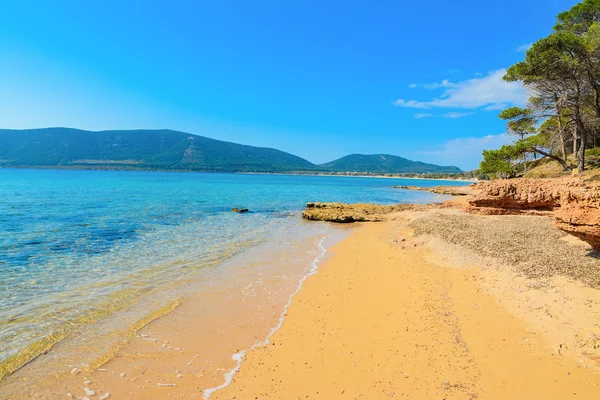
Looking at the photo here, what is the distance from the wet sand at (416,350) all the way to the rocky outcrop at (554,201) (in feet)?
6.13

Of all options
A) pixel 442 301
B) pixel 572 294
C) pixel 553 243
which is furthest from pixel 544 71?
pixel 442 301

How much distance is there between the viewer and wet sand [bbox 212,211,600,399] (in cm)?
414

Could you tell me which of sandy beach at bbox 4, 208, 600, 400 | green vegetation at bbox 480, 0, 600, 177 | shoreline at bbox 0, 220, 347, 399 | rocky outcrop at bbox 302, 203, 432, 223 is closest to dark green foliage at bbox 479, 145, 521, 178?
green vegetation at bbox 480, 0, 600, 177

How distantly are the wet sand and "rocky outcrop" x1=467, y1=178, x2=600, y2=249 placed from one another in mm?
1867

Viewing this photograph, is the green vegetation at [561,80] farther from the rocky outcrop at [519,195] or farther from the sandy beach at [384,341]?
the sandy beach at [384,341]

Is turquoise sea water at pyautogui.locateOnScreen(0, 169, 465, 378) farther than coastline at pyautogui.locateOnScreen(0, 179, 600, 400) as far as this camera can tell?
Yes

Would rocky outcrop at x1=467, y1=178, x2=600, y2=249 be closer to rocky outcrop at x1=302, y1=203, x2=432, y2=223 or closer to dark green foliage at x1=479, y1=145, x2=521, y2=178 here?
dark green foliage at x1=479, y1=145, x2=521, y2=178

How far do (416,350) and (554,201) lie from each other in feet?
42.4

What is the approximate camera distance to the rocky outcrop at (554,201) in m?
7.36

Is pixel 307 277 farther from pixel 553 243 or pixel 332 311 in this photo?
pixel 553 243

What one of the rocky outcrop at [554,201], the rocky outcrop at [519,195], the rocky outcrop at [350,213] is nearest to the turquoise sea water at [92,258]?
the rocky outcrop at [350,213]

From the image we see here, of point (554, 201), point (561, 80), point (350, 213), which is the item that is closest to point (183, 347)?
point (554, 201)

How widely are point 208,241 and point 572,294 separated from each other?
13538mm

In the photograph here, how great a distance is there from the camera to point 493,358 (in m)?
4.72
